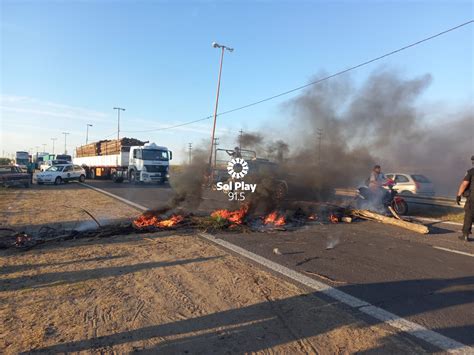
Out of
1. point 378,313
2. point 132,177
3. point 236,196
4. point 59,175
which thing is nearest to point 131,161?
point 132,177

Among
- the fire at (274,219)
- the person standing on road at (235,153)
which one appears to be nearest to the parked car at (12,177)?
the person standing on road at (235,153)

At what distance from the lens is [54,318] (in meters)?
3.83

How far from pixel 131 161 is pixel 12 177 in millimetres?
7816

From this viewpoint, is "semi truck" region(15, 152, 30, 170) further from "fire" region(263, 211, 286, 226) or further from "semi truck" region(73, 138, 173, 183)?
"fire" region(263, 211, 286, 226)

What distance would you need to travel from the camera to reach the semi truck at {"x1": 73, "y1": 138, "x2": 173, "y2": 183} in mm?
26806

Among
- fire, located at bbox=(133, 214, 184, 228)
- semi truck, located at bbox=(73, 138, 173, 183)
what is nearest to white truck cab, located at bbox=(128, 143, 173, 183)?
semi truck, located at bbox=(73, 138, 173, 183)

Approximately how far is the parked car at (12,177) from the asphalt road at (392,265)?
20400mm

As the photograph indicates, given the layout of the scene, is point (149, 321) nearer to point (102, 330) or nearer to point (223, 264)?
point (102, 330)

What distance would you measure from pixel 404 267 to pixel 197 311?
365cm

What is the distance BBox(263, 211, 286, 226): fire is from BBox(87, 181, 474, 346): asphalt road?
73 centimetres

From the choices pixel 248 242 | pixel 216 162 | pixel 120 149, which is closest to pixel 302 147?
pixel 216 162

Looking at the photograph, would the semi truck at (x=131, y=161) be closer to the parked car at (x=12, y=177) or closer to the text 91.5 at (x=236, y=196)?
the parked car at (x=12, y=177)

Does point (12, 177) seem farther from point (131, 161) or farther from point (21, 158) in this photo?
point (21, 158)

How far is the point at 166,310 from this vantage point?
410 centimetres
